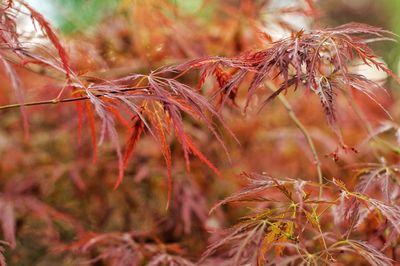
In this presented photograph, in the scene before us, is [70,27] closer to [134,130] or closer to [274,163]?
[274,163]

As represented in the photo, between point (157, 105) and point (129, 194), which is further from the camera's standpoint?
point (129, 194)

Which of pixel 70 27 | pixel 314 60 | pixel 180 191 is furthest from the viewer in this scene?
pixel 70 27

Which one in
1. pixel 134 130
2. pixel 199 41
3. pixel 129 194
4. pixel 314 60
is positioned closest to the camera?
pixel 314 60

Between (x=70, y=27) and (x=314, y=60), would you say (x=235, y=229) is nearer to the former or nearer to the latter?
(x=314, y=60)

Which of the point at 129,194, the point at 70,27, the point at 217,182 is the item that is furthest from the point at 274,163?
the point at 70,27

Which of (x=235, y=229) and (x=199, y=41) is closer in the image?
(x=235, y=229)

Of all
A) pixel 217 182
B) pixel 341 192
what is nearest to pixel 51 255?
pixel 217 182

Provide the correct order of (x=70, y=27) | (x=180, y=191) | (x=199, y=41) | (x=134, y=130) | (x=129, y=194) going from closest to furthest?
(x=134, y=130), (x=180, y=191), (x=199, y=41), (x=129, y=194), (x=70, y=27)

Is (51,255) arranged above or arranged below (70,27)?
below

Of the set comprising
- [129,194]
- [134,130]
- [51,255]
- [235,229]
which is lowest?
[51,255]
